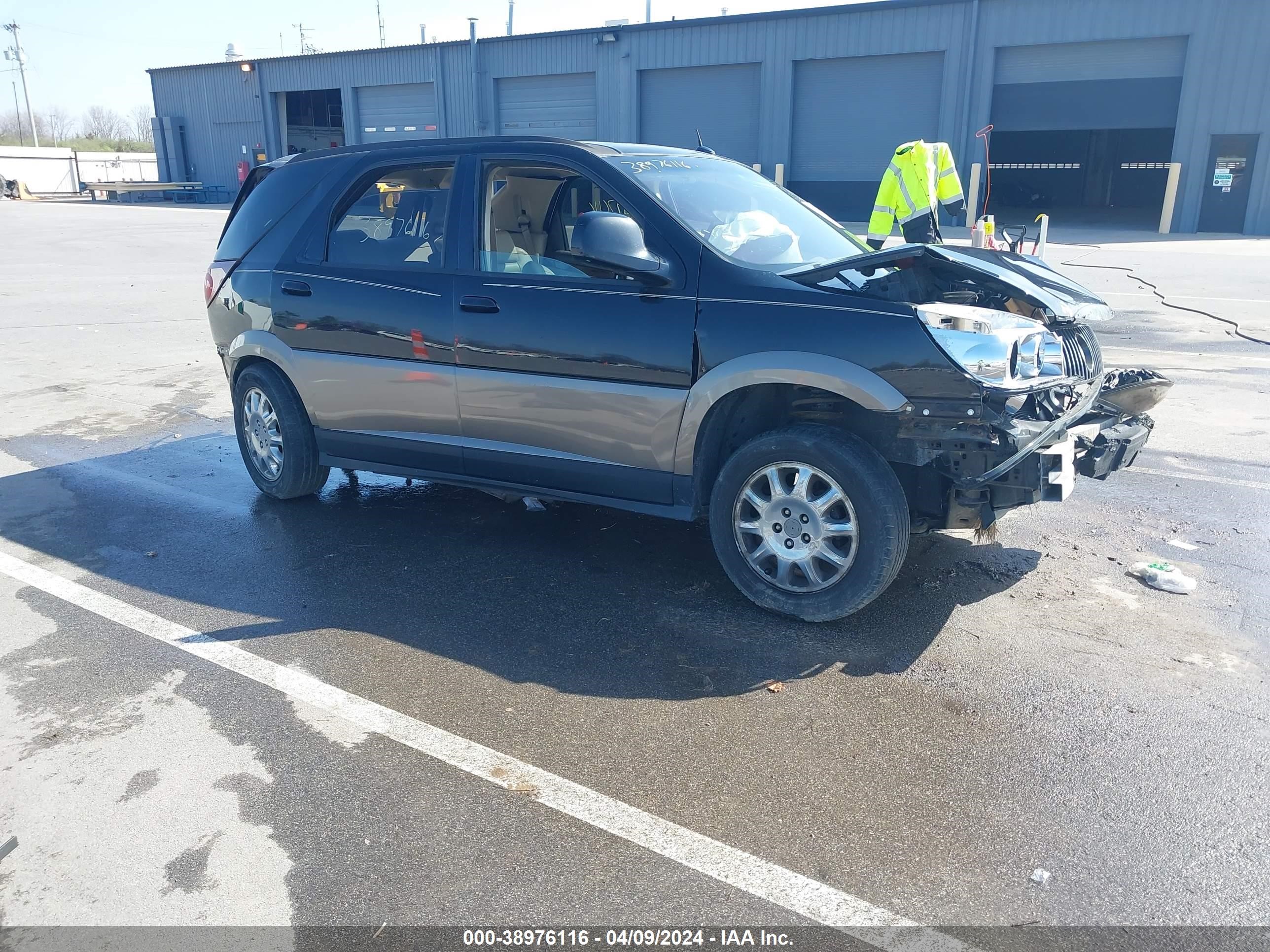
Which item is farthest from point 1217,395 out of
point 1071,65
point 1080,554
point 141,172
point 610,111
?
point 141,172

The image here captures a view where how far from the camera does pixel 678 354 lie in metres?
4.30

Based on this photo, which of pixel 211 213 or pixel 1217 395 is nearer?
pixel 1217 395

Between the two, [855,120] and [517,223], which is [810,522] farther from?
[855,120]

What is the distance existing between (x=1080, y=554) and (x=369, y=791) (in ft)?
12.0

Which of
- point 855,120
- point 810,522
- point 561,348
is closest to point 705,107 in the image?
point 855,120

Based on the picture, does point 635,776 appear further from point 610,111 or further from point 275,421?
point 610,111

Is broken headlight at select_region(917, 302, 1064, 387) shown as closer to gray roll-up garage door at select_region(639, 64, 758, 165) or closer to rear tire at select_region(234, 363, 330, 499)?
rear tire at select_region(234, 363, 330, 499)

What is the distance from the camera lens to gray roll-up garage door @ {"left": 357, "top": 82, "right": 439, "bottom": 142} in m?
40.6

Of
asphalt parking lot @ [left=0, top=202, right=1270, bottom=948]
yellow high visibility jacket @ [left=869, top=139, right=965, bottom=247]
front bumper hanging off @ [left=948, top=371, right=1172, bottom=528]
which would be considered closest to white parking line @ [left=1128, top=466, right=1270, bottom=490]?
asphalt parking lot @ [left=0, top=202, right=1270, bottom=948]

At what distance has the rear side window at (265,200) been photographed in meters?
5.72

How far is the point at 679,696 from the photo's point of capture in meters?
3.73

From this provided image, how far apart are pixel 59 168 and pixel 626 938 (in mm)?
70397

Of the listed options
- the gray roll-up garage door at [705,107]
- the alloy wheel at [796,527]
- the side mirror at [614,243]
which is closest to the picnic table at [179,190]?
the gray roll-up garage door at [705,107]

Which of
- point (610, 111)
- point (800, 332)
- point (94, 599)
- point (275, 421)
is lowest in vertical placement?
point (94, 599)
